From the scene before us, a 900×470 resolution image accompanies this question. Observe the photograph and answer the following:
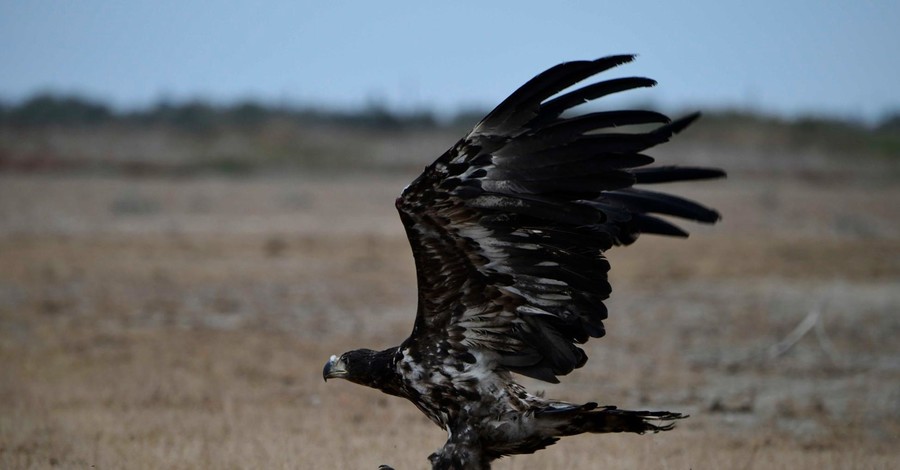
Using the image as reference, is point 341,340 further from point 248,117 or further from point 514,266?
point 248,117

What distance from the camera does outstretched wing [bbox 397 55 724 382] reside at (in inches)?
225

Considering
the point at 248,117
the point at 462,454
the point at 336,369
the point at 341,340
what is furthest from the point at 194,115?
the point at 462,454

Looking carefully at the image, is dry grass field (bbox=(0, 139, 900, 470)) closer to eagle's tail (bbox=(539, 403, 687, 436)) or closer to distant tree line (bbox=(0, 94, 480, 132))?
eagle's tail (bbox=(539, 403, 687, 436))

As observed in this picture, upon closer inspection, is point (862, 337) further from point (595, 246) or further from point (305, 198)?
point (305, 198)

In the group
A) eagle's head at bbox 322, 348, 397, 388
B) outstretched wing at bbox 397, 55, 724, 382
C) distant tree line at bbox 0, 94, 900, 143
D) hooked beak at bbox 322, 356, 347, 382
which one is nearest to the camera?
outstretched wing at bbox 397, 55, 724, 382

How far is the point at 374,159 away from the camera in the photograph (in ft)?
171

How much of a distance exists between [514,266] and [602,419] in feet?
3.26

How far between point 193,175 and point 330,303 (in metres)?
27.6

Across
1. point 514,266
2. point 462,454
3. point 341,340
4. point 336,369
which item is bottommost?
point 341,340

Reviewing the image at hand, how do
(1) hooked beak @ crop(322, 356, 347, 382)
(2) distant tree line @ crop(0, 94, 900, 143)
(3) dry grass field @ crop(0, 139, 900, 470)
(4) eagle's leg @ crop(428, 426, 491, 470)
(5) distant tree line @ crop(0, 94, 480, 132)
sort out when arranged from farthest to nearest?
(5) distant tree line @ crop(0, 94, 480, 132), (2) distant tree line @ crop(0, 94, 900, 143), (3) dry grass field @ crop(0, 139, 900, 470), (1) hooked beak @ crop(322, 356, 347, 382), (4) eagle's leg @ crop(428, 426, 491, 470)

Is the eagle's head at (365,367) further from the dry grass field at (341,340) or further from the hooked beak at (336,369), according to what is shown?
the dry grass field at (341,340)

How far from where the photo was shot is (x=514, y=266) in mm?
6090

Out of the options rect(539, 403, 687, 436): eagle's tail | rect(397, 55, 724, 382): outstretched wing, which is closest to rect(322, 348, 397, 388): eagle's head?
rect(397, 55, 724, 382): outstretched wing

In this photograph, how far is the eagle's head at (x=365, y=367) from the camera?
657 centimetres
